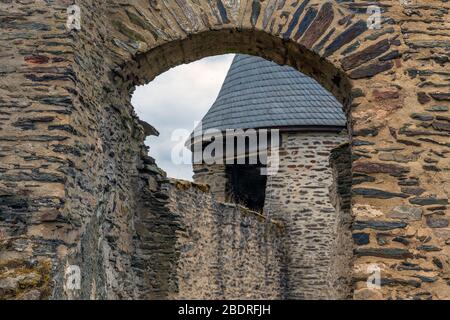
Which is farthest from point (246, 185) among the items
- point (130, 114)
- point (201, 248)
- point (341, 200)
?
point (130, 114)

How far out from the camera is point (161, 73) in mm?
4797

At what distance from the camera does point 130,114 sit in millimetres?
4789

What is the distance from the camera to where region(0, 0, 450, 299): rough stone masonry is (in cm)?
342

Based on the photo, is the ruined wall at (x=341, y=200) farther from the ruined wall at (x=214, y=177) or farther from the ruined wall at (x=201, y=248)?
the ruined wall at (x=214, y=177)

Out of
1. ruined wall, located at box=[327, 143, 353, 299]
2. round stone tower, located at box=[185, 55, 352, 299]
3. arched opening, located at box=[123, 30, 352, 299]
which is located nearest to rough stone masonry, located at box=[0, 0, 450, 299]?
arched opening, located at box=[123, 30, 352, 299]

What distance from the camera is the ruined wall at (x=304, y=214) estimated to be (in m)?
11.5

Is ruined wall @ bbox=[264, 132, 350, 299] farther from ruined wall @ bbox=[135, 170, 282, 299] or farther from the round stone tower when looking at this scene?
ruined wall @ bbox=[135, 170, 282, 299]

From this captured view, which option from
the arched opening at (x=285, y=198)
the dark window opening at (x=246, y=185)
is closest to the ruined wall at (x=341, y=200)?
the arched opening at (x=285, y=198)

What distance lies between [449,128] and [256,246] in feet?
22.5

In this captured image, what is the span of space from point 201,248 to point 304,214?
3986 mm

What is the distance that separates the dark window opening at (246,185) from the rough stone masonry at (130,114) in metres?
8.22
